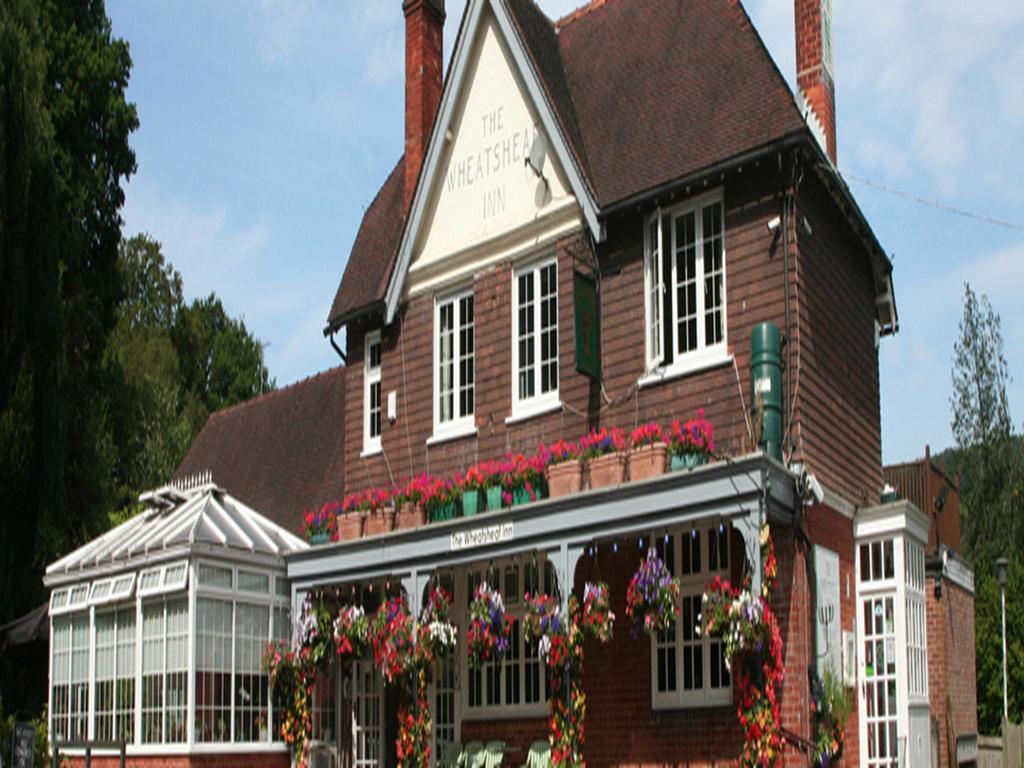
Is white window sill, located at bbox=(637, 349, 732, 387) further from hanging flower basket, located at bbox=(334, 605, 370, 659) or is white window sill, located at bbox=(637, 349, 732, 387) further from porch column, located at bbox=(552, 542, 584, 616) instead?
hanging flower basket, located at bbox=(334, 605, 370, 659)

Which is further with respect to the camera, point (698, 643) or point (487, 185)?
point (487, 185)

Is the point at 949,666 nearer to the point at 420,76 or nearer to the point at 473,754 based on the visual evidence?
the point at 473,754

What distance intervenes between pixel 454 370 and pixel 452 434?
907 mm

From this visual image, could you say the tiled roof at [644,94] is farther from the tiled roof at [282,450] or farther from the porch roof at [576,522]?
the tiled roof at [282,450]

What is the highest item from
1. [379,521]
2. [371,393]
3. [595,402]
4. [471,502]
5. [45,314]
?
[45,314]

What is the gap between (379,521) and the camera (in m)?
17.0

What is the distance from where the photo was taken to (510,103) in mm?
17844

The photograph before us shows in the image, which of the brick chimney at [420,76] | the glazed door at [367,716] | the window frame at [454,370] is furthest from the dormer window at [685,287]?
the glazed door at [367,716]

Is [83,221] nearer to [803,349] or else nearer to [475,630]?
[475,630]

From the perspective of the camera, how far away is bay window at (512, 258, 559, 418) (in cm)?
1678

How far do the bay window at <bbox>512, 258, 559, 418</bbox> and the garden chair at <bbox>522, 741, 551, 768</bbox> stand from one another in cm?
405

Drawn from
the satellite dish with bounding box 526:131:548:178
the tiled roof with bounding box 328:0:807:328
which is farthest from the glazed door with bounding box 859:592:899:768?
the satellite dish with bounding box 526:131:548:178

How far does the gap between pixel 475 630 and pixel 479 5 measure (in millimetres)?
8503

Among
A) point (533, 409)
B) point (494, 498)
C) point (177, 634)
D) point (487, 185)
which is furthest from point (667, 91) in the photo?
point (177, 634)
